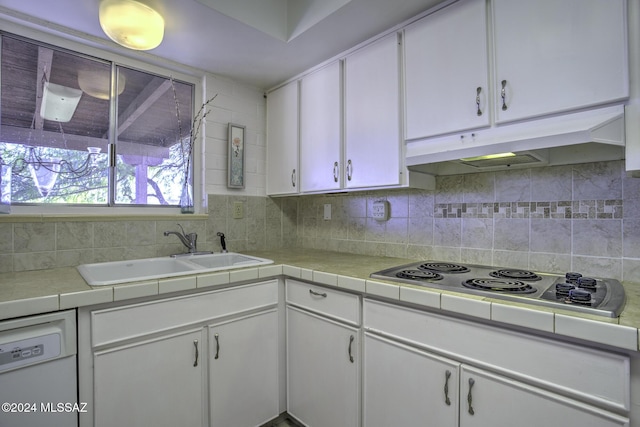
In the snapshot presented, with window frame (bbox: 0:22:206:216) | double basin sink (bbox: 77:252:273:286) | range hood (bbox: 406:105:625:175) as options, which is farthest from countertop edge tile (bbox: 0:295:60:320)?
range hood (bbox: 406:105:625:175)

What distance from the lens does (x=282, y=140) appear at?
2.33 m

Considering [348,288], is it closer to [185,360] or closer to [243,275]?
[243,275]

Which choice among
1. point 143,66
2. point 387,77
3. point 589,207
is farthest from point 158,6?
point 589,207

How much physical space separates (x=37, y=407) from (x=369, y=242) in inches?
68.5

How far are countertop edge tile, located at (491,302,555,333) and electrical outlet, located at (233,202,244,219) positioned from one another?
1772mm

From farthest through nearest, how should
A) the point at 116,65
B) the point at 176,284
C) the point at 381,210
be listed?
the point at 381,210 < the point at 116,65 < the point at 176,284

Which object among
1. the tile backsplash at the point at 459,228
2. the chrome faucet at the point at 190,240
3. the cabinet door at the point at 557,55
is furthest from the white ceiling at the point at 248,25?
the chrome faucet at the point at 190,240

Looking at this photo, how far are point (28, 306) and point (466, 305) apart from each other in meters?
1.44

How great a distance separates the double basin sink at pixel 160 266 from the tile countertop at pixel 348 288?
0.26ft

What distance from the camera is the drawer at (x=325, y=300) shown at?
4.62ft

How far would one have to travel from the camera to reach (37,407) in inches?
41.4

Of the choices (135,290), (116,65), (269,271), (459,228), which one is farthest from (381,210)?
(116,65)

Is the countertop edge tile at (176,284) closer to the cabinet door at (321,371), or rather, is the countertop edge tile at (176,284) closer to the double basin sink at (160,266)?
the double basin sink at (160,266)

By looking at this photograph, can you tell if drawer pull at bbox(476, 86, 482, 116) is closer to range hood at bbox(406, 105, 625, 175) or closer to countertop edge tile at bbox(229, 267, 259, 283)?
range hood at bbox(406, 105, 625, 175)
